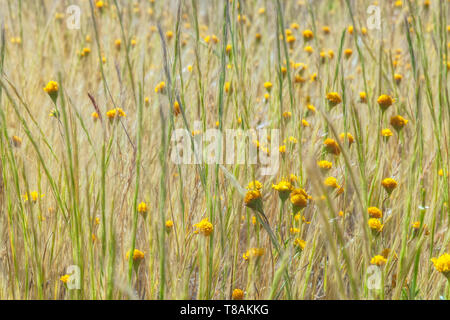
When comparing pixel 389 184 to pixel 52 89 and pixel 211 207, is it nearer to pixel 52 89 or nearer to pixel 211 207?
pixel 211 207

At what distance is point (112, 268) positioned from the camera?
2.00ft

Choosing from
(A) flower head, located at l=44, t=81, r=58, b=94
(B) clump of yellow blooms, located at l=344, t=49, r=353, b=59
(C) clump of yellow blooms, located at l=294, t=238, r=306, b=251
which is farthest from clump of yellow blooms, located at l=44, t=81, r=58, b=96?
(B) clump of yellow blooms, located at l=344, t=49, r=353, b=59

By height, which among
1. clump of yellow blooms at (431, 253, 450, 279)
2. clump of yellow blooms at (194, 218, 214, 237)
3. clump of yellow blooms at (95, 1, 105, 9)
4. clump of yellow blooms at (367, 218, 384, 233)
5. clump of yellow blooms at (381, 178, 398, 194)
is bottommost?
clump of yellow blooms at (431, 253, 450, 279)

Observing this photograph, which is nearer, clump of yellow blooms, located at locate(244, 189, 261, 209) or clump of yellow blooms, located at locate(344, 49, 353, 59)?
clump of yellow blooms, located at locate(244, 189, 261, 209)

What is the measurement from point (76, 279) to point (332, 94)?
0.67m

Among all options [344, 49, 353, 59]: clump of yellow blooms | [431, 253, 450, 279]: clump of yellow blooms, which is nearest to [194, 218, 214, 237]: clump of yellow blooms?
[431, 253, 450, 279]: clump of yellow blooms

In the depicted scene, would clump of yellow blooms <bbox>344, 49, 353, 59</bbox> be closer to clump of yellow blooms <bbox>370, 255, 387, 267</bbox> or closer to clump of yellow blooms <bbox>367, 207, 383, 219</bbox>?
clump of yellow blooms <bbox>367, 207, 383, 219</bbox>

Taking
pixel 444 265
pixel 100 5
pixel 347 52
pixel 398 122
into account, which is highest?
pixel 100 5

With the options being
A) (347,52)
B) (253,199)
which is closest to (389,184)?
(253,199)

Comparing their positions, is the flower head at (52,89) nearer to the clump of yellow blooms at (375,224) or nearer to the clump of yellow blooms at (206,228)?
the clump of yellow blooms at (206,228)

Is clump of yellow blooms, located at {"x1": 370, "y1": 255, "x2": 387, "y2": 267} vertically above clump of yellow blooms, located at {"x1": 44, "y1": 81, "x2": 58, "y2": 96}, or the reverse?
clump of yellow blooms, located at {"x1": 44, "y1": 81, "x2": 58, "y2": 96}

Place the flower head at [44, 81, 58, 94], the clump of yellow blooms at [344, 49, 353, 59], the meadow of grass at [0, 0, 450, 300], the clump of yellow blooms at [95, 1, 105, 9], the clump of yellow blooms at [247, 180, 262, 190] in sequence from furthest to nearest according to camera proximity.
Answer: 1. the clump of yellow blooms at [95, 1, 105, 9]
2. the clump of yellow blooms at [344, 49, 353, 59]
3. the flower head at [44, 81, 58, 94]
4. the clump of yellow blooms at [247, 180, 262, 190]
5. the meadow of grass at [0, 0, 450, 300]

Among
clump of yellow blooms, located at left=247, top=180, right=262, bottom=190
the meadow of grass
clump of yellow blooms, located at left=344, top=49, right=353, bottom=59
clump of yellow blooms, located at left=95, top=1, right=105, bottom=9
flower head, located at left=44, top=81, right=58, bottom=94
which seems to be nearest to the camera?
the meadow of grass
